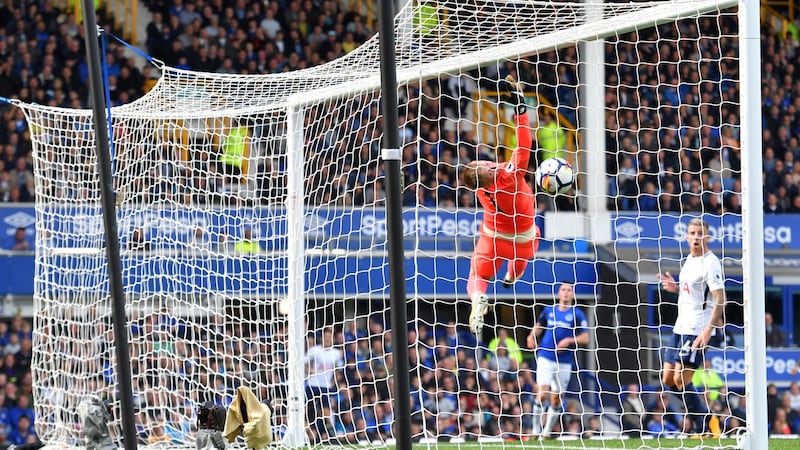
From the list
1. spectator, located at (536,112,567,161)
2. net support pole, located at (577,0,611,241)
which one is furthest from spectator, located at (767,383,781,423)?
spectator, located at (536,112,567,161)

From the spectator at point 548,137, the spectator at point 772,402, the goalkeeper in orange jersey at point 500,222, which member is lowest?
the spectator at point 772,402

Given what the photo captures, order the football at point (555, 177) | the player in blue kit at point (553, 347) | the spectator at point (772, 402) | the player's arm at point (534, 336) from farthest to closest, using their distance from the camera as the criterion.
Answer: the spectator at point (772, 402), the player in blue kit at point (553, 347), the player's arm at point (534, 336), the football at point (555, 177)

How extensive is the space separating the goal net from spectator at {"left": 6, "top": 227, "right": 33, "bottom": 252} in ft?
6.76

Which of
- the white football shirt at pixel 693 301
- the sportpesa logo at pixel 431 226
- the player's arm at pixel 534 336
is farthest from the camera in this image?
the sportpesa logo at pixel 431 226

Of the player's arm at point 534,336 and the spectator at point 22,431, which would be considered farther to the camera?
the spectator at point 22,431

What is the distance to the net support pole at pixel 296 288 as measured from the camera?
8.91 m

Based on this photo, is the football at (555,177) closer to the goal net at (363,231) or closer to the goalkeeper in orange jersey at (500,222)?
the goalkeeper in orange jersey at (500,222)

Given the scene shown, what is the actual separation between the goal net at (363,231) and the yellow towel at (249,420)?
3.77 feet

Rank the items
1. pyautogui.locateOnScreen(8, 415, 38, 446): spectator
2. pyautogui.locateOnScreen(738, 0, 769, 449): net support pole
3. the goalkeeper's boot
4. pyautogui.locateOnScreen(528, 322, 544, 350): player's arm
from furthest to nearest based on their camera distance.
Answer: pyautogui.locateOnScreen(8, 415, 38, 446): spectator < pyautogui.locateOnScreen(528, 322, 544, 350): player's arm < the goalkeeper's boot < pyautogui.locateOnScreen(738, 0, 769, 449): net support pole

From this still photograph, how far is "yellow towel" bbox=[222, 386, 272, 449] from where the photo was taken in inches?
284

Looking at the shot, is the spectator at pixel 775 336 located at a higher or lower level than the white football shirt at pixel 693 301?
lower

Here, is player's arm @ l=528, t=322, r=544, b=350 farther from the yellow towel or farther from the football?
the yellow towel

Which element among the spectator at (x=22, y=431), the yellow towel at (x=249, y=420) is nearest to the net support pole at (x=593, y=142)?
the spectator at (x=22, y=431)

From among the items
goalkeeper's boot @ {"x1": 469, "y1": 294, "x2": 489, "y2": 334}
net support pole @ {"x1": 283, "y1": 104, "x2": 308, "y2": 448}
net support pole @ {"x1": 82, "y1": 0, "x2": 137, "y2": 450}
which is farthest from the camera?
net support pole @ {"x1": 283, "y1": 104, "x2": 308, "y2": 448}
